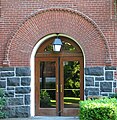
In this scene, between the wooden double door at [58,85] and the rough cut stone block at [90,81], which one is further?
the wooden double door at [58,85]

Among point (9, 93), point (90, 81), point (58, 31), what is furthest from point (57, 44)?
point (9, 93)

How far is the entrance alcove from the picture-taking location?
10422mm

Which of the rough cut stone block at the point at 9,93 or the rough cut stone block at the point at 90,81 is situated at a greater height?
the rough cut stone block at the point at 90,81

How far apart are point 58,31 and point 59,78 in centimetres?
159

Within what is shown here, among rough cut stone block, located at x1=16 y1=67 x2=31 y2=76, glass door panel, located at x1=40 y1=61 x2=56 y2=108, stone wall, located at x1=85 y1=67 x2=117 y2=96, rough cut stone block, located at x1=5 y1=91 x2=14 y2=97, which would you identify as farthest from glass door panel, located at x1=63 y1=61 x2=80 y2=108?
rough cut stone block, located at x1=5 y1=91 x2=14 y2=97

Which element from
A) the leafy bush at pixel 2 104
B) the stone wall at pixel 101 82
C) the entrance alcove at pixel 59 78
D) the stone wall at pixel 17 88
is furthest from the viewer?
the entrance alcove at pixel 59 78

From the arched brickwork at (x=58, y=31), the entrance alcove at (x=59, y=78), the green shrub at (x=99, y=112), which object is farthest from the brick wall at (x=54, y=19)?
the green shrub at (x=99, y=112)

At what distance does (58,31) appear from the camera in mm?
10078

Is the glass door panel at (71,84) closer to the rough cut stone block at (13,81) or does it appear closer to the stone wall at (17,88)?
the stone wall at (17,88)

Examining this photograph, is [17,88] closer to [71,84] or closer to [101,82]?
[71,84]

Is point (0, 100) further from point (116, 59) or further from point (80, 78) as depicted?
point (116, 59)

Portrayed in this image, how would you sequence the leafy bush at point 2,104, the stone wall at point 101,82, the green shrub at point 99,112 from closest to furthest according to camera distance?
the green shrub at point 99,112
the leafy bush at point 2,104
the stone wall at point 101,82

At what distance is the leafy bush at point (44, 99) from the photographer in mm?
10516

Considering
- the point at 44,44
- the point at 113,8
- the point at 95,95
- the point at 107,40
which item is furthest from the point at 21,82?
the point at 113,8
